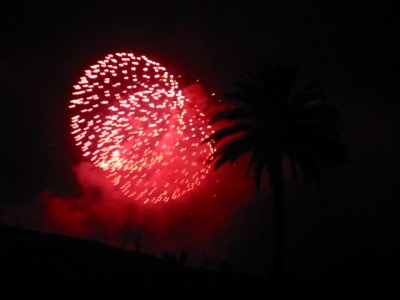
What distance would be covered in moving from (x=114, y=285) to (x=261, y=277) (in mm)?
11878

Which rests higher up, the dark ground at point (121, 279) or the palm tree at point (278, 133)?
the palm tree at point (278, 133)

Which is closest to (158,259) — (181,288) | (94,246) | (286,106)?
(94,246)

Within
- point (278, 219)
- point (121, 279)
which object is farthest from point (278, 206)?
point (121, 279)

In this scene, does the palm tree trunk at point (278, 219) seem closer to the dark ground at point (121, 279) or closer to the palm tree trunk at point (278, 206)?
the palm tree trunk at point (278, 206)

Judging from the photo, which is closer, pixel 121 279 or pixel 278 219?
pixel 121 279

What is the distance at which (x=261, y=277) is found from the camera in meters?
30.3

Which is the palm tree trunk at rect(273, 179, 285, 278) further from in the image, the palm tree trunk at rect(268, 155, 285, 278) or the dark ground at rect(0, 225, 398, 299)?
the dark ground at rect(0, 225, 398, 299)

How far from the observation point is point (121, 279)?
2230 centimetres

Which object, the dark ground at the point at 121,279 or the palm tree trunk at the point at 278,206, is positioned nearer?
the dark ground at the point at 121,279

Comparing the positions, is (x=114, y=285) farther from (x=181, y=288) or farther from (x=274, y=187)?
(x=274, y=187)

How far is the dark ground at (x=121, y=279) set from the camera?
19766 mm

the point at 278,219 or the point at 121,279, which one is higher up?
the point at 278,219

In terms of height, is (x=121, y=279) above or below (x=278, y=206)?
below

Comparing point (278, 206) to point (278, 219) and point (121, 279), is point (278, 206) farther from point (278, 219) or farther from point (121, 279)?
point (121, 279)
